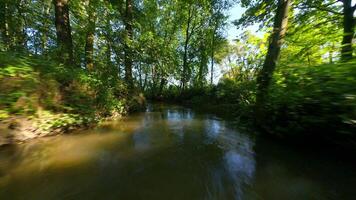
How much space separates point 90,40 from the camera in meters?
8.09

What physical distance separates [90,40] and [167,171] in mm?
7063

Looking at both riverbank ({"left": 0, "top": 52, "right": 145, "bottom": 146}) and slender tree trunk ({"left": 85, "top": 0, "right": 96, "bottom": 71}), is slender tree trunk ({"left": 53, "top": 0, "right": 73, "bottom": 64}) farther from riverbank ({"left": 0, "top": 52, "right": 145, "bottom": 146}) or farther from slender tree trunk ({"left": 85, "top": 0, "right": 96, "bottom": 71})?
riverbank ({"left": 0, "top": 52, "right": 145, "bottom": 146})

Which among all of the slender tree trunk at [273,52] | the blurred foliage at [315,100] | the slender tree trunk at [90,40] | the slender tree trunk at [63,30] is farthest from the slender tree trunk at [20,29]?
the blurred foliage at [315,100]

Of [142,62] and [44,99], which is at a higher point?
[142,62]

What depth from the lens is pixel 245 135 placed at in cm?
530

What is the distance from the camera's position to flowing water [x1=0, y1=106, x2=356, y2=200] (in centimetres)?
240

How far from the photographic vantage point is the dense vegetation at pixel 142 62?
352 centimetres

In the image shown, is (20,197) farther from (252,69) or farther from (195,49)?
(195,49)

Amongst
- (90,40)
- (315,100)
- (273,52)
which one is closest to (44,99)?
(90,40)

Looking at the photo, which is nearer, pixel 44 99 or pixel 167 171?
pixel 167 171

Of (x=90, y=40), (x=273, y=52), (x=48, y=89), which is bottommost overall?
(x=48, y=89)

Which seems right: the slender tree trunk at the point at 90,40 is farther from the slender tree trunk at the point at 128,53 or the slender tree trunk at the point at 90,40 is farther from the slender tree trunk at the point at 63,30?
the slender tree trunk at the point at 128,53

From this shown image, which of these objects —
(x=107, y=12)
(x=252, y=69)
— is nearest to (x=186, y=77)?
(x=252, y=69)

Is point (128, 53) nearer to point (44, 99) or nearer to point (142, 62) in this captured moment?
point (142, 62)
